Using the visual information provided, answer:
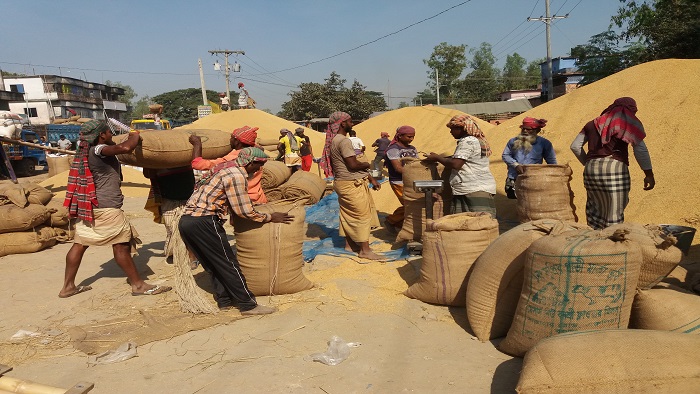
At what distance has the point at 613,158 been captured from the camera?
12.8 ft

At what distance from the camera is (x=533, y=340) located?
2.74 m

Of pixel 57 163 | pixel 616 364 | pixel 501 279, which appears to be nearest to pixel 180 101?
pixel 57 163

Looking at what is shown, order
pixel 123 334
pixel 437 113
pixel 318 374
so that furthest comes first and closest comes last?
1. pixel 437 113
2. pixel 123 334
3. pixel 318 374

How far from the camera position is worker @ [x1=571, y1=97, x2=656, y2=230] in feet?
12.6

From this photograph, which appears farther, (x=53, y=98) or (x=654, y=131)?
(x=53, y=98)

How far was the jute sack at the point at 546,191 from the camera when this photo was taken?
4977 millimetres

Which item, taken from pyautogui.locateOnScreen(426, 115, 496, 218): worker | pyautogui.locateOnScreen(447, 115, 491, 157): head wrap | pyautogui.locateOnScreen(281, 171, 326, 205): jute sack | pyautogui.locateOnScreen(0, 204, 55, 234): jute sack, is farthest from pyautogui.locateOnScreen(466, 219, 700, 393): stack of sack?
pyautogui.locateOnScreen(0, 204, 55, 234): jute sack

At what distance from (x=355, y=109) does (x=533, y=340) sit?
3450 cm

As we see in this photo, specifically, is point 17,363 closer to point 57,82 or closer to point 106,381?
point 106,381

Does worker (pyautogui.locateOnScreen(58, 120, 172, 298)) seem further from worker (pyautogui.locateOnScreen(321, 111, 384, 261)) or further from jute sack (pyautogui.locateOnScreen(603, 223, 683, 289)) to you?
jute sack (pyautogui.locateOnScreen(603, 223, 683, 289))

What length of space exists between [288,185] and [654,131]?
5.86 metres

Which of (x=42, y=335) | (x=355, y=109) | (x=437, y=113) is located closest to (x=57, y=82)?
(x=355, y=109)

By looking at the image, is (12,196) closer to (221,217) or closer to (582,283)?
(221,217)

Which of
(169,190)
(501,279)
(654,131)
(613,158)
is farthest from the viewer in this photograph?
(654,131)
